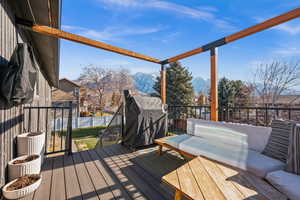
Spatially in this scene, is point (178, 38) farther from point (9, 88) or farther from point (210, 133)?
point (9, 88)

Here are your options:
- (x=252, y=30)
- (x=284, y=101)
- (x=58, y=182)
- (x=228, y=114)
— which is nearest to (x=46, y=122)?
(x=58, y=182)

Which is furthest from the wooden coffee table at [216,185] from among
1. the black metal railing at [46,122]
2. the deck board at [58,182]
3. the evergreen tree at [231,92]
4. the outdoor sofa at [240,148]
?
the evergreen tree at [231,92]

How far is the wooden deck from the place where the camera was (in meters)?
1.57

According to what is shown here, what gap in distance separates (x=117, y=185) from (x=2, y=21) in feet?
8.20

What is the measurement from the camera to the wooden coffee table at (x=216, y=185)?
3.27 feet

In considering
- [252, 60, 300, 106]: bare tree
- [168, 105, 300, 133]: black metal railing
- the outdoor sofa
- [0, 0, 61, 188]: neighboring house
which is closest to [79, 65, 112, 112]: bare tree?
[168, 105, 300, 133]: black metal railing

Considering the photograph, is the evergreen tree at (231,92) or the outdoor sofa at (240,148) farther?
the evergreen tree at (231,92)

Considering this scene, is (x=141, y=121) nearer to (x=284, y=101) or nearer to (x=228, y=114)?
(x=228, y=114)

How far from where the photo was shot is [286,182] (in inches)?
45.9

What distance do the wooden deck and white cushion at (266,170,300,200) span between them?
3.45ft

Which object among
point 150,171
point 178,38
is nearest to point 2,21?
point 150,171

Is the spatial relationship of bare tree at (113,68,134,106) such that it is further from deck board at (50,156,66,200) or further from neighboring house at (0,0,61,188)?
deck board at (50,156,66,200)

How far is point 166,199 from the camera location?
1493mm

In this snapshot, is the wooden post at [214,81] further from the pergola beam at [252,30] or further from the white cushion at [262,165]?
the white cushion at [262,165]
